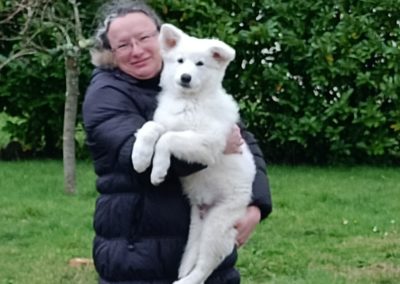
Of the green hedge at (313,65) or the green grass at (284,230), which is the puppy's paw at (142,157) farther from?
the green hedge at (313,65)

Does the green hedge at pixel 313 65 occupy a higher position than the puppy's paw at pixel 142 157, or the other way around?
the puppy's paw at pixel 142 157

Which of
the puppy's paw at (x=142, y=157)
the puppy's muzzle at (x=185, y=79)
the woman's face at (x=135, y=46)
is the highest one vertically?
the woman's face at (x=135, y=46)

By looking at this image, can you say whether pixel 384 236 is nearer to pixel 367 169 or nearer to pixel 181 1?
pixel 367 169

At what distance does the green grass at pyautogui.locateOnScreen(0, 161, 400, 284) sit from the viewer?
776 centimetres

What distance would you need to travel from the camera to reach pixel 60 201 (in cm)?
1005

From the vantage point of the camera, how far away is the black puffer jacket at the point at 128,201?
162 inches

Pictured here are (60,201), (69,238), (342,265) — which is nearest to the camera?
(342,265)

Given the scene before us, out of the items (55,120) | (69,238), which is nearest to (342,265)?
(69,238)

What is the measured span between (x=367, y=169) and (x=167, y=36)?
326 inches

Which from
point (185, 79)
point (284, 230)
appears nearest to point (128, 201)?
point (185, 79)

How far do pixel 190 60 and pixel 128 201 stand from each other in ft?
1.89

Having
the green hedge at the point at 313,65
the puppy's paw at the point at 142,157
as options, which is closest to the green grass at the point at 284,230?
the green hedge at the point at 313,65

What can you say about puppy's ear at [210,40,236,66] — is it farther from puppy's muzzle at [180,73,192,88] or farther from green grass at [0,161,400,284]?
green grass at [0,161,400,284]

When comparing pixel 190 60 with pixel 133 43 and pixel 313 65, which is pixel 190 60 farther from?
pixel 313 65
